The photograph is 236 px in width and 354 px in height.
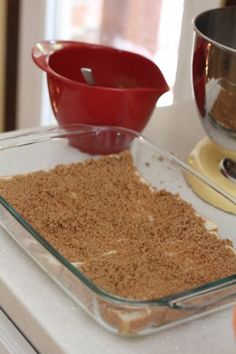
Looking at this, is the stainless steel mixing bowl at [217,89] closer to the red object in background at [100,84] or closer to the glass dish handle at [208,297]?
the red object in background at [100,84]

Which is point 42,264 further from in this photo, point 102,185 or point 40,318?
point 102,185

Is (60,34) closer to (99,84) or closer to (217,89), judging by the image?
(99,84)

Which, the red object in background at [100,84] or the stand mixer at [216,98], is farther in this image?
the red object in background at [100,84]

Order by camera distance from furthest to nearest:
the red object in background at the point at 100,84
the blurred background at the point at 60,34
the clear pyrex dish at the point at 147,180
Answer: the blurred background at the point at 60,34 < the red object in background at the point at 100,84 < the clear pyrex dish at the point at 147,180

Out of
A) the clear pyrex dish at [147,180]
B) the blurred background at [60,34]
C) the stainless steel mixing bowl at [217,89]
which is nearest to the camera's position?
the clear pyrex dish at [147,180]

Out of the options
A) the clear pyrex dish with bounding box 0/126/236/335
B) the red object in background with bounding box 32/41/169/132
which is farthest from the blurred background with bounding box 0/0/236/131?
the clear pyrex dish with bounding box 0/126/236/335

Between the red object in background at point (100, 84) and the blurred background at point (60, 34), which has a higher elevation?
the red object in background at point (100, 84)

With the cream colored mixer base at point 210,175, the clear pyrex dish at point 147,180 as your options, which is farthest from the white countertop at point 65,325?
the cream colored mixer base at point 210,175

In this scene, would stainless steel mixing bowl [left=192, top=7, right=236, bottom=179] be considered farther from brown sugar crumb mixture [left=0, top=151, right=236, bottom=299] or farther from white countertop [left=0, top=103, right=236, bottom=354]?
white countertop [left=0, top=103, right=236, bottom=354]
